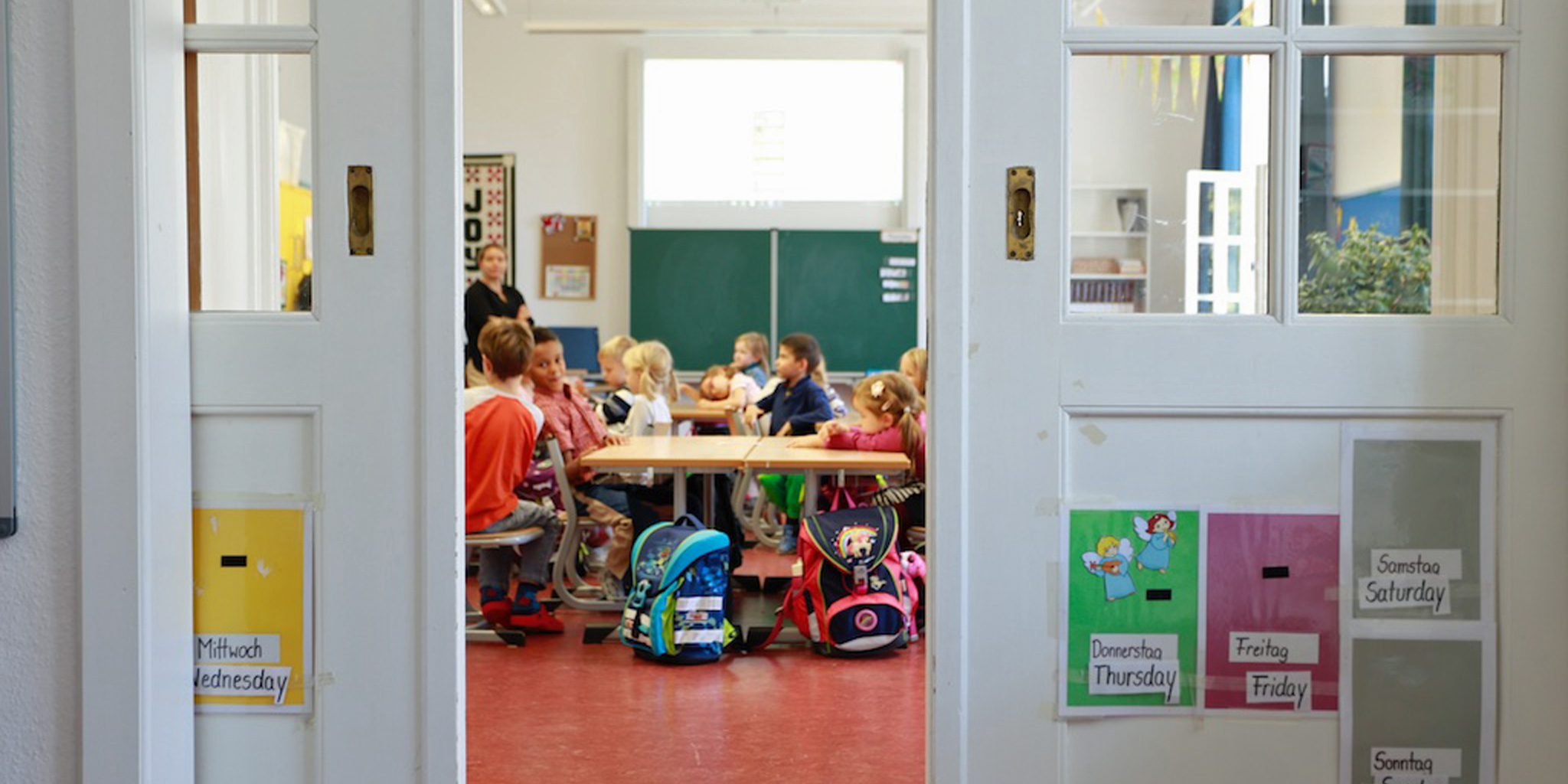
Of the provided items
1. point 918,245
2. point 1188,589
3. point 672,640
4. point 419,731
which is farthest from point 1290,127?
point 918,245

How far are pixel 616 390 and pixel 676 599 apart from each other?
250 cm

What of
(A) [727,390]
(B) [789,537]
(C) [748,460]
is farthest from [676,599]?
(A) [727,390]

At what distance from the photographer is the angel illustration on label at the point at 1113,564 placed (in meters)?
2.12

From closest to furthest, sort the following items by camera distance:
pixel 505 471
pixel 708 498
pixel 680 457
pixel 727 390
Answer: pixel 505 471 < pixel 680 457 < pixel 708 498 < pixel 727 390

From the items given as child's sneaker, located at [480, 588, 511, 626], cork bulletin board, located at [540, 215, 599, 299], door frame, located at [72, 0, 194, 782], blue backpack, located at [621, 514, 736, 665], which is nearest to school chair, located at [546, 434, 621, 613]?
child's sneaker, located at [480, 588, 511, 626]

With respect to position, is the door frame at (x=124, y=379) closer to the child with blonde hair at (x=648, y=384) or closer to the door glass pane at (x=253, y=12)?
the door glass pane at (x=253, y=12)

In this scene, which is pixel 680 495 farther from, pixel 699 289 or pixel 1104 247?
pixel 699 289

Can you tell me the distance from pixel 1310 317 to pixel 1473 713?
1.97ft

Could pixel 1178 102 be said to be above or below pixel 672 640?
above

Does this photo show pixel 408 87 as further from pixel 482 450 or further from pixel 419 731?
pixel 482 450

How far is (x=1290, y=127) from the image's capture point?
2.08 meters

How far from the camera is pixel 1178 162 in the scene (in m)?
2.13

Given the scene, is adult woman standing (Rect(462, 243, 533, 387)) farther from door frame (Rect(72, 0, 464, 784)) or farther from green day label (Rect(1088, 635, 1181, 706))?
green day label (Rect(1088, 635, 1181, 706))

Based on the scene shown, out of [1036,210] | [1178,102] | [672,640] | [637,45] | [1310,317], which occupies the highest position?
[637,45]
